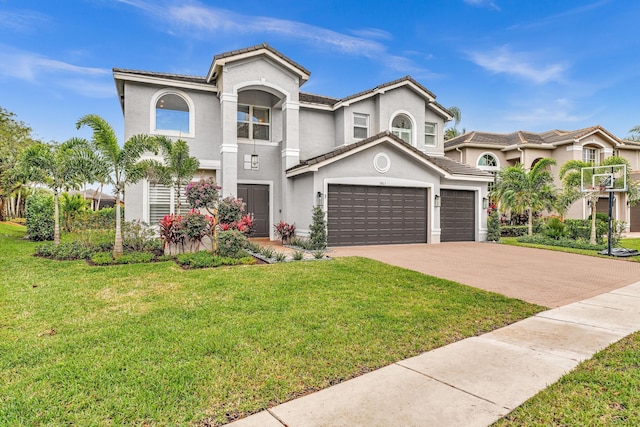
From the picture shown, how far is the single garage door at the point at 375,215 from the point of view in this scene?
1402cm

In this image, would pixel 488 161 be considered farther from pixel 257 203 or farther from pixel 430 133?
pixel 257 203

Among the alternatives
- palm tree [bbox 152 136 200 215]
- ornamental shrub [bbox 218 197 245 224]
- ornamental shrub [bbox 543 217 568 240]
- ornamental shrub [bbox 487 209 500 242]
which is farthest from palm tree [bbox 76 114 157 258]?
ornamental shrub [bbox 543 217 568 240]

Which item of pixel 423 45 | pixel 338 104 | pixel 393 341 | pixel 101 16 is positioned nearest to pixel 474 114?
pixel 423 45

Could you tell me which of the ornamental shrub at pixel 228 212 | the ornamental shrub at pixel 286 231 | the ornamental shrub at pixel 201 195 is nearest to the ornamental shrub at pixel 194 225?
the ornamental shrub at pixel 201 195

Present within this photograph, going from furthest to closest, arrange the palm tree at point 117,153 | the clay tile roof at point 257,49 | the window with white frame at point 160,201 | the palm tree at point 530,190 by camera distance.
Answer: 1. the palm tree at point 530,190
2. the window with white frame at point 160,201
3. the clay tile roof at point 257,49
4. the palm tree at point 117,153

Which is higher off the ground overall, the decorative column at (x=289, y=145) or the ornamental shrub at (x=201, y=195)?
the decorative column at (x=289, y=145)

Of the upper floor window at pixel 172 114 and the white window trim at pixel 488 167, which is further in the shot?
the white window trim at pixel 488 167

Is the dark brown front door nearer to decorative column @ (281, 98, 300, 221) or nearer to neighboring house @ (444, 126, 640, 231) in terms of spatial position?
decorative column @ (281, 98, 300, 221)

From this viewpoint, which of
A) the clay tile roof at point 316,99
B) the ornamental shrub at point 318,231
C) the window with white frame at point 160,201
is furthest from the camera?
the clay tile roof at point 316,99

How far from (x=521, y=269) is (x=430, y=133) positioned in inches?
432

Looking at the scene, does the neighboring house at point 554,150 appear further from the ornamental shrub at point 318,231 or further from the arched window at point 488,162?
the ornamental shrub at point 318,231

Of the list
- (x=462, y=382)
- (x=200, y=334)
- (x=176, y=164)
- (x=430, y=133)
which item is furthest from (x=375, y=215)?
(x=462, y=382)

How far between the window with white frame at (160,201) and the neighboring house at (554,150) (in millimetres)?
20312

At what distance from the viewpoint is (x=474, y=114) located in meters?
38.9
